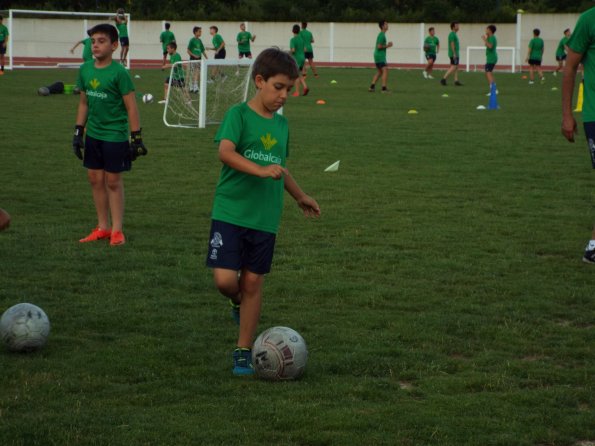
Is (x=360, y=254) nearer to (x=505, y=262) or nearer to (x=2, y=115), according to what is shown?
(x=505, y=262)

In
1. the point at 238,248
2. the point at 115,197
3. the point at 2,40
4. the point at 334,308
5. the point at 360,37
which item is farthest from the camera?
the point at 360,37

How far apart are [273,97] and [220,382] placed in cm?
151

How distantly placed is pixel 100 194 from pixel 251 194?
4.09 meters

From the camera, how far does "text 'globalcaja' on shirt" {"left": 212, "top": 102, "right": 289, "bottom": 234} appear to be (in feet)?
17.3

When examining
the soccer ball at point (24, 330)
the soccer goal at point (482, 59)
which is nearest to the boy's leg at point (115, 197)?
the soccer ball at point (24, 330)

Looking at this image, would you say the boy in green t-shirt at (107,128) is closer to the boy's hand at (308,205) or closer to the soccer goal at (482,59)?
the boy's hand at (308,205)

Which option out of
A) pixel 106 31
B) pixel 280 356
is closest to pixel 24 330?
pixel 280 356

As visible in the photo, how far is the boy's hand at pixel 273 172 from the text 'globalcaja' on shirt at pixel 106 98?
4.04 meters

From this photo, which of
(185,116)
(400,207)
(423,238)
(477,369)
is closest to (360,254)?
(423,238)

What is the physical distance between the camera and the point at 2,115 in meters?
20.7

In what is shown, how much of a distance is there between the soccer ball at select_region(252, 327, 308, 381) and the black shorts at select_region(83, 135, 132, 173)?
4027 mm

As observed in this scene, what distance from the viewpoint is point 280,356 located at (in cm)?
521

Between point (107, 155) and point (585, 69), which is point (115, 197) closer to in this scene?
point (107, 155)

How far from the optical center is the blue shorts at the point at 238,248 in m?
5.29
